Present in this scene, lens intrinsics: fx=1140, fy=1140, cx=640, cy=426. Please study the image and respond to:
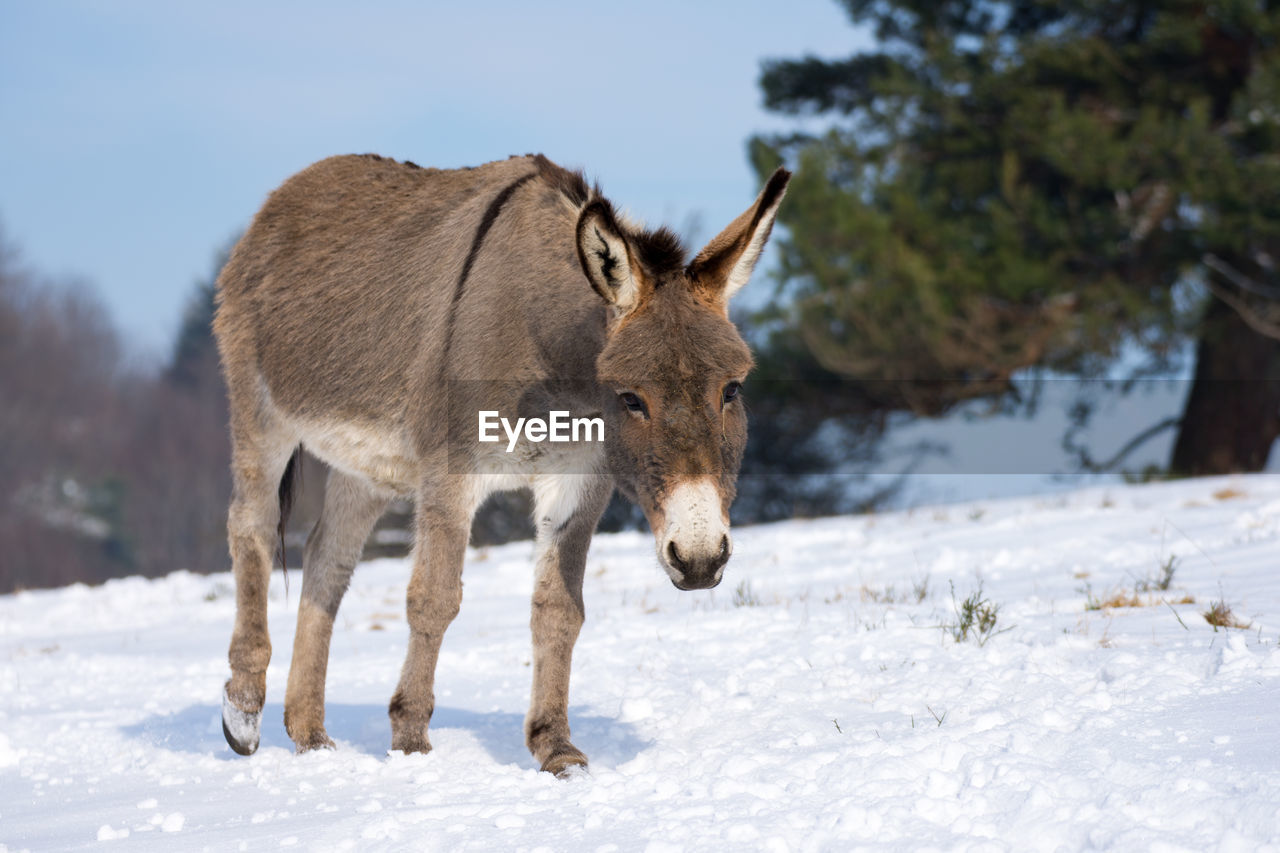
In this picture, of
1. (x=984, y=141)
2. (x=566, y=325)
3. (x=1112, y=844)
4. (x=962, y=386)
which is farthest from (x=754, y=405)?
(x=1112, y=844)

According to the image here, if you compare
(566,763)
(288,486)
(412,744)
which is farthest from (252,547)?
(566,763)

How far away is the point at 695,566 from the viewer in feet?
10.2

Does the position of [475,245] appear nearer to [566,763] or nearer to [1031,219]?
[566,763]

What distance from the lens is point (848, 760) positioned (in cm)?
341

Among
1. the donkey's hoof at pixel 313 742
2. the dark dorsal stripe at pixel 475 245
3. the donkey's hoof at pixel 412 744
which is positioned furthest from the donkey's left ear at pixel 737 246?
the donkey's hoof at pixel 313 742

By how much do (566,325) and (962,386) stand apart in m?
11.1

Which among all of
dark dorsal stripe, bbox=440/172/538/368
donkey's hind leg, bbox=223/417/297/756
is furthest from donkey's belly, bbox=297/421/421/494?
dark dorsal stripe, bbox=440/172/538/368

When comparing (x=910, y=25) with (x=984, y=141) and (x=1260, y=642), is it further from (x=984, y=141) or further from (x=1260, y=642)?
(x=1260, y=642)

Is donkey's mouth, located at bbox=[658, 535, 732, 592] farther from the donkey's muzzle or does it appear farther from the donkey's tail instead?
the donkey's tail

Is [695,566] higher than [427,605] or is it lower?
higher

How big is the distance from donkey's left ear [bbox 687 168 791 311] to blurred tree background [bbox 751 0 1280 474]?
9815 millimetres

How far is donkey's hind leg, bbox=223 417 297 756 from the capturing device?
15.8 ft

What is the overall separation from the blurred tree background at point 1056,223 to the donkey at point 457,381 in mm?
8995

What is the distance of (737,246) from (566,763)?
1.85 meters
